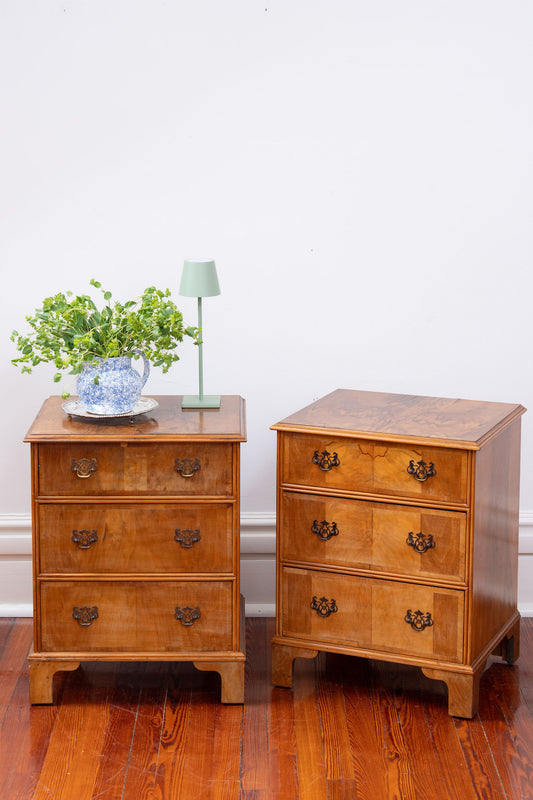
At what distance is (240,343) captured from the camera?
3.35 m

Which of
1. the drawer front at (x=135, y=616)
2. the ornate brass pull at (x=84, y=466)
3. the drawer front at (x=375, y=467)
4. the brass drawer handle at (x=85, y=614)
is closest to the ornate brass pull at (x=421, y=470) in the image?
the drawer front at (x=375, y=467)

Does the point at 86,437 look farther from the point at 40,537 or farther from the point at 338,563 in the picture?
the point at 338,563

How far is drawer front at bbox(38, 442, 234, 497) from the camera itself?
8.76ft

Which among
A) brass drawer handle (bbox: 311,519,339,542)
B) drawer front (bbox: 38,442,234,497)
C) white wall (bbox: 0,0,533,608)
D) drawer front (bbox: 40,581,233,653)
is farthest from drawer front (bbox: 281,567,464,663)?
white wall (bbox: 0,0,533,608)

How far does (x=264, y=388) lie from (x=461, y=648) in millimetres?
1151

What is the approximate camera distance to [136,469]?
2691mm

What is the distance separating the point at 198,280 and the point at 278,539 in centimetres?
80

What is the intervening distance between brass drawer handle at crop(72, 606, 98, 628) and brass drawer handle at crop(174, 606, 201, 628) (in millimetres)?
234

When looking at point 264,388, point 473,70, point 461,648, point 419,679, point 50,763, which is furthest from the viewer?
point 264,388

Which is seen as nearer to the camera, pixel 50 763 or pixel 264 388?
pixel 50 763

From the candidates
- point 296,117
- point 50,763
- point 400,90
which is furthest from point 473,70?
point 50,763

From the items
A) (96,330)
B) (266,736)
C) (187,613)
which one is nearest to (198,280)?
(96,330)

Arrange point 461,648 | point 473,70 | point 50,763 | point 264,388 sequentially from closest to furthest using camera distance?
point 50,763
point 461,648
point 473,70
point 264,388

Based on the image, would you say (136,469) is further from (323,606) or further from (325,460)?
(323,606)
